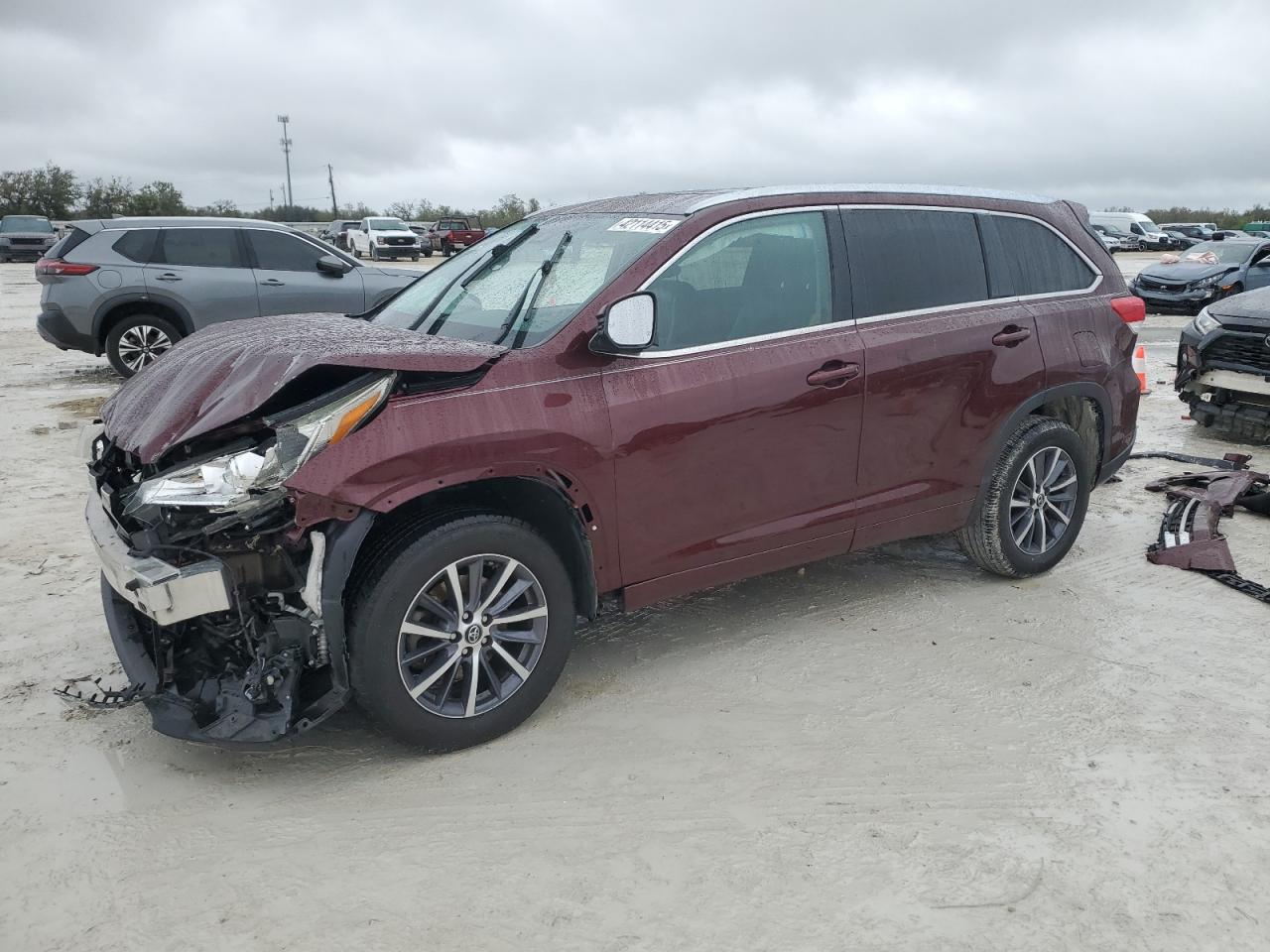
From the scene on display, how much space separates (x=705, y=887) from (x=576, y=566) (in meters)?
1.27

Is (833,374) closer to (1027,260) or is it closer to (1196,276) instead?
(1027,260)

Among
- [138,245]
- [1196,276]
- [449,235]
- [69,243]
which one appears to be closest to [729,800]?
[138,245]

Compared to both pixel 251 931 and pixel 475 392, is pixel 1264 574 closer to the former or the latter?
pixel 475 392

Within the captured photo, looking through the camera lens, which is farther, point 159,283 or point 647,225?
point 159,283

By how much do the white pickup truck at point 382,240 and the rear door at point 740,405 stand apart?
31.1 meters

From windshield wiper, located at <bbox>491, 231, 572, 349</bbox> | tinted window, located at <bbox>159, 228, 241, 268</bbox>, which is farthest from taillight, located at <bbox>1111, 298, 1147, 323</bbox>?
tinted window, located at <bbox>159, 228, 241, 268</bbox>

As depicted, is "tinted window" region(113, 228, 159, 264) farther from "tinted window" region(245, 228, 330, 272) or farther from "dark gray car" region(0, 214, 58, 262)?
"dark gray car" region(0, 214, 58, 262)

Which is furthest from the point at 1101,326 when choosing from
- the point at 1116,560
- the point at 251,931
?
the point at 251,931

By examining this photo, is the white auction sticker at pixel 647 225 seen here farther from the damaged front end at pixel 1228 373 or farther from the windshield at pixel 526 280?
the damaged front end at pixel 1228 373

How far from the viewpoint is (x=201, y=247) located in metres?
10.4

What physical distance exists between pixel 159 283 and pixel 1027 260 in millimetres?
8535

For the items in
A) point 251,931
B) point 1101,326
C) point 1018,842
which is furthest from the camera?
point 1101,326

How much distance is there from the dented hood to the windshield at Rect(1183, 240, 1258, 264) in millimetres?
17810

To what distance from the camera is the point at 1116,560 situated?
541cm
